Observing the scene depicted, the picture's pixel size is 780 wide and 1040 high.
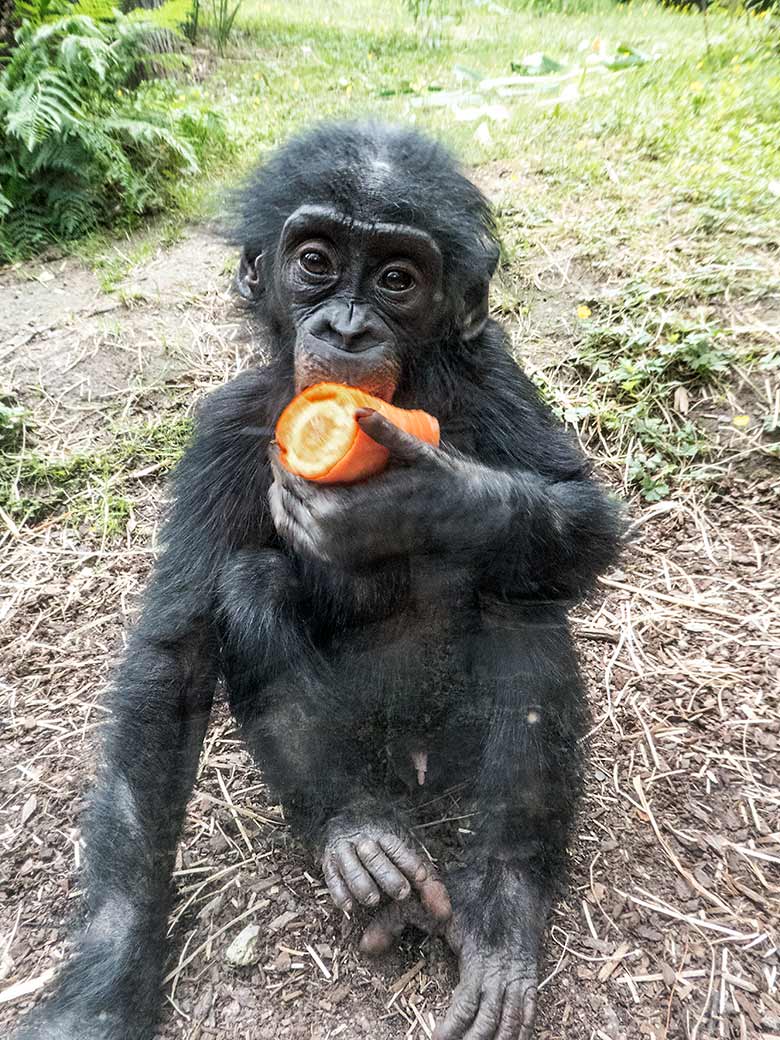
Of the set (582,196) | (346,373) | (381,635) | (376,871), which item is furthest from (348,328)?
(582,196)

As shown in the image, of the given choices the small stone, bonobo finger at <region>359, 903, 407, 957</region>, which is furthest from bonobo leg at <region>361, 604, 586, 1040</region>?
the small stone

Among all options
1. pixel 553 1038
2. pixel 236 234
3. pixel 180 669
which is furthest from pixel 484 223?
pixel 553 1038

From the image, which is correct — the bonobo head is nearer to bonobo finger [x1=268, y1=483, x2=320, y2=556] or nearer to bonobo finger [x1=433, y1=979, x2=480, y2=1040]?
bonobo finger [x1=268, y1=483, x2=320, y2=556]

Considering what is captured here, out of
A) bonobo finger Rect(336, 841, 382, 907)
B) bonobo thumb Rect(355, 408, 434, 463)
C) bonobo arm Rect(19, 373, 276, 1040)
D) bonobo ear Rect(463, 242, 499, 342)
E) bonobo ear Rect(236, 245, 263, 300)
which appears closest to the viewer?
bonobo thumb Rect(355, 408, 434, 463)

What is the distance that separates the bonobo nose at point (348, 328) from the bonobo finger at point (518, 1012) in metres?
1.70

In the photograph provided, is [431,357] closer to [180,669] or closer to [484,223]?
[484,223]

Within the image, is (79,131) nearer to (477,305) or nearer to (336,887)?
(477,305)

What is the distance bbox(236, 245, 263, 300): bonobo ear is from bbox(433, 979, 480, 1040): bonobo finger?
2.12 metres

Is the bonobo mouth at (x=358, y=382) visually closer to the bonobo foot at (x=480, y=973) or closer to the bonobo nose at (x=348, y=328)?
the bonobo nose at (x=348, y=328)

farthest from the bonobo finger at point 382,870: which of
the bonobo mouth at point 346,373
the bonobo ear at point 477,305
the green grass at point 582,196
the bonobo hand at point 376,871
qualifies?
the green grass at point 582,196

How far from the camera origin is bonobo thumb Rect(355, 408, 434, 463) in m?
1.98

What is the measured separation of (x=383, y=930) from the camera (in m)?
2.40

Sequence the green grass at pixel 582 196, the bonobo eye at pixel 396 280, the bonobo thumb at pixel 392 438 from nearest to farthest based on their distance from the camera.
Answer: the bonobo thumb at pixel 392 438 < the bonobo eye at pixel 396 280 < the green grass at pixel 582 196

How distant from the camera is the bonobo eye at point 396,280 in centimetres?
253
